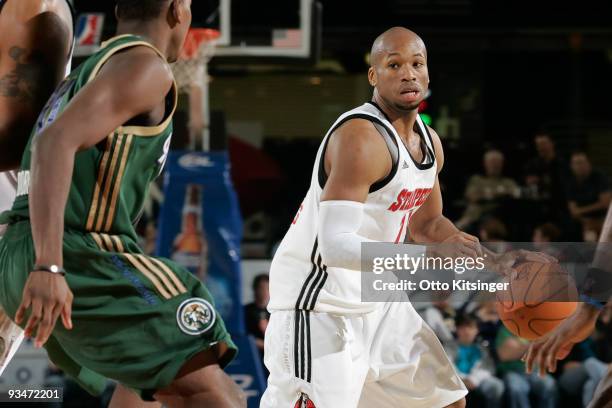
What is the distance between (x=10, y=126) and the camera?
357 centimetres

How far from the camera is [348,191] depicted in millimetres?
3621

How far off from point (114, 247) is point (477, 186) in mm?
7363

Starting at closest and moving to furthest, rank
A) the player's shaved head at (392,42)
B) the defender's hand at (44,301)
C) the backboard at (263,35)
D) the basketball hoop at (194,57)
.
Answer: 1. the defender's hand at (44,301)
2. the player's shaved head at (392,42)
3. the basketball hoop at (194,57)
4. the backboard at (263,35)

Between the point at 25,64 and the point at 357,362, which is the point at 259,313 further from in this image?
the point at 25,64

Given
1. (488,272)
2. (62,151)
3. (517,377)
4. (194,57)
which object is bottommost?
(517,377)

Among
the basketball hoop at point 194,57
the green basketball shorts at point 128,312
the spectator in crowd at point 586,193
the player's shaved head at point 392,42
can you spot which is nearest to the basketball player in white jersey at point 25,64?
the green basketball shorts at point 128,312

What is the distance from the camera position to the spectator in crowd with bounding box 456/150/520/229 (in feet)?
32.2

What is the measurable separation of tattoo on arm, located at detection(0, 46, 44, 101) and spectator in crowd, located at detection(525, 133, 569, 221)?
697cm

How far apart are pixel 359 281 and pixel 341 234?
1.16ft

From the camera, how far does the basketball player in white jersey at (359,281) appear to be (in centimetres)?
371

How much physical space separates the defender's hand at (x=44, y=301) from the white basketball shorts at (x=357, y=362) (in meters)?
1.21

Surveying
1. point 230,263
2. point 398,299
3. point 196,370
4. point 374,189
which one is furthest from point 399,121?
point 230,263

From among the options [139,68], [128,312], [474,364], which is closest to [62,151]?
[139,68]

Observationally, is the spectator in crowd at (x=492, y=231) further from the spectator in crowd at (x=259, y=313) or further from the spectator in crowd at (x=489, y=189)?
the spectator in crowd at (x=259, y=313)
